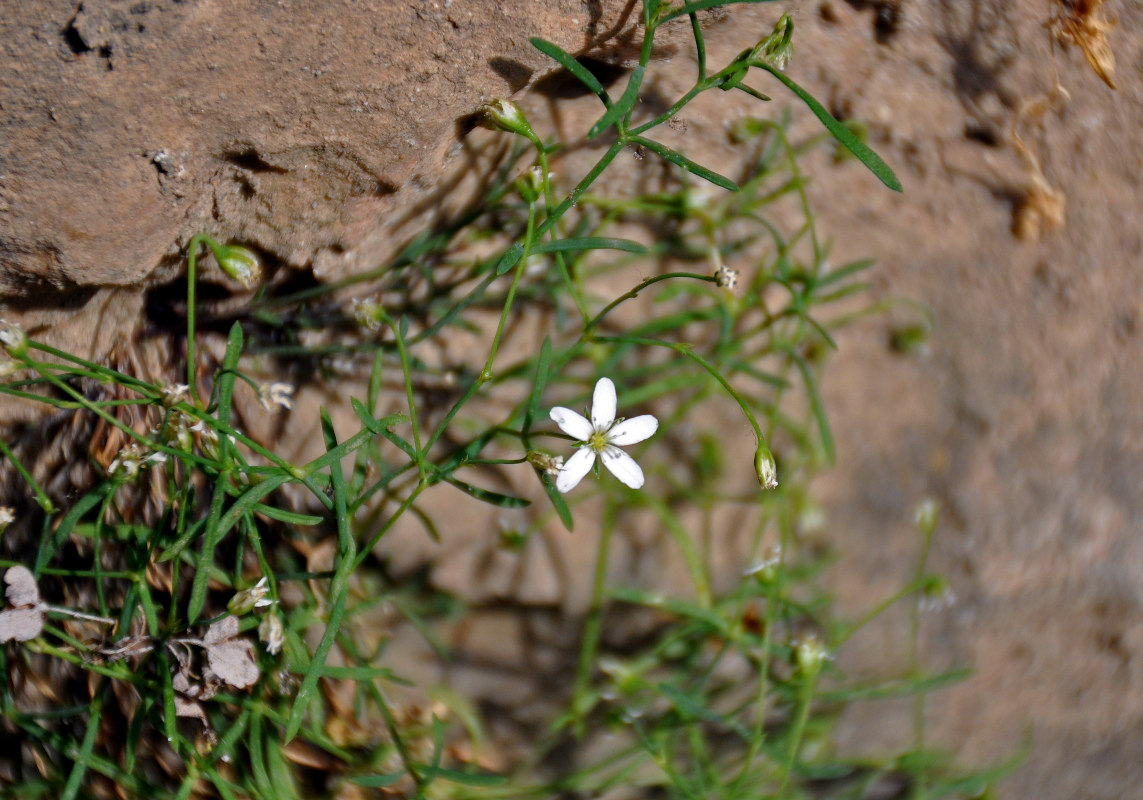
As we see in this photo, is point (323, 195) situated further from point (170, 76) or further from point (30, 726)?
point (30, 726)

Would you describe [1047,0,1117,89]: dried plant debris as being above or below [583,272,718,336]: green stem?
above

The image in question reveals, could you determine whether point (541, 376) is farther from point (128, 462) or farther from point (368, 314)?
point (128, 462)

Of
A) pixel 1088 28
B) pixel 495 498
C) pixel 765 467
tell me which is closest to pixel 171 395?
pixel 495 498

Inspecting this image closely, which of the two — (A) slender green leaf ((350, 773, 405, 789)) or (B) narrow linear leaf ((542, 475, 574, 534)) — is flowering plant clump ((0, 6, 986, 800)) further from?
(B) narrow linear leaf ((542, 475, 574, 534))

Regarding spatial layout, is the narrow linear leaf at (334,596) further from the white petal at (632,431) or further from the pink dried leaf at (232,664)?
the white petal at (632,431)

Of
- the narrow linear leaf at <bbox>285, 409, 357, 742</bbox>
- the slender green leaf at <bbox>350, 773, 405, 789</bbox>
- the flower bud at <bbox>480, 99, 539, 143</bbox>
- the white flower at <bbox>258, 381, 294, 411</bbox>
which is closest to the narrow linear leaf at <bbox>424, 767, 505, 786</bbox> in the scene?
the slender green leaf at <bbox>350, 773, 405, 789</bbox>

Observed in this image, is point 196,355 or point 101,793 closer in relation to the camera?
point 196,355

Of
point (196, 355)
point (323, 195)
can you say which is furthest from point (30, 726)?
point (323, 195)
